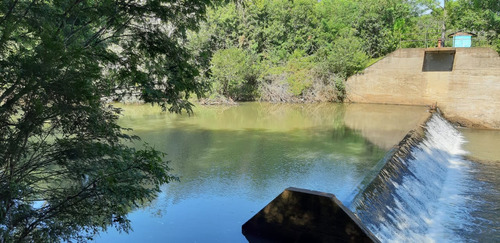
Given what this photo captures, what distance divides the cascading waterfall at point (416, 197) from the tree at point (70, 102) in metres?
2.83

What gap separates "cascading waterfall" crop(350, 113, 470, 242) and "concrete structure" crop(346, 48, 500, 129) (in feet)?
21.9

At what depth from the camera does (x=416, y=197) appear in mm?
6031

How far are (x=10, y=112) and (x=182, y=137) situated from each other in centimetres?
835

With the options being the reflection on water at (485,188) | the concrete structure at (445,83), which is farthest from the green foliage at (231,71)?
the reflection on water at (485,188)

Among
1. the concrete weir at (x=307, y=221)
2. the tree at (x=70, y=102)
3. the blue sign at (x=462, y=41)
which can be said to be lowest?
the concrete weir at (x=307, y=221)

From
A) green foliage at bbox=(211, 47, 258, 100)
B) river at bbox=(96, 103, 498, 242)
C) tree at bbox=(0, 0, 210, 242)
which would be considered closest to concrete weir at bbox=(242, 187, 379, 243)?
river at bbox=(96, 103, 498, 242)

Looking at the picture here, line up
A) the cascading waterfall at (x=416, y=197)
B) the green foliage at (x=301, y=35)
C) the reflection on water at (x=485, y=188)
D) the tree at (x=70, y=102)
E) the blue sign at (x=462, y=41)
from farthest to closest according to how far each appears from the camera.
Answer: the green foliage at (x=301, y=35) < the blue sign at (x=462, y=41) < the reflection on water at (x=485, y=188) < the cascading waterfall at (x=416, y=197) < the tree at (x=70, y=102)

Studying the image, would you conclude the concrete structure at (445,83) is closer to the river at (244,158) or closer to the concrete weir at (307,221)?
the river at (244,158)

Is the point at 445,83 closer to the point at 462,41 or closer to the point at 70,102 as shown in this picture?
the point at 462,41

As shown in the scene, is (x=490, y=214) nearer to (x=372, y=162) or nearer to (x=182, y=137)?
(x=372, y=162)

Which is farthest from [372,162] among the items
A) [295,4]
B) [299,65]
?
[295,4]

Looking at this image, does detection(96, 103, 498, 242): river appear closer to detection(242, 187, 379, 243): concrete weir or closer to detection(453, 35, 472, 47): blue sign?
detection(242, 187, 379, 243): concrete weir

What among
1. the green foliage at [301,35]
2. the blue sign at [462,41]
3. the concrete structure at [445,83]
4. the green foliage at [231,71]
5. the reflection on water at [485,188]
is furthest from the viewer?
the green foliage at [301,35]

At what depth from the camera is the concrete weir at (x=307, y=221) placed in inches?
152
